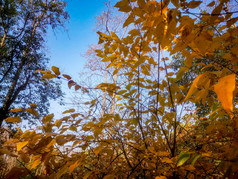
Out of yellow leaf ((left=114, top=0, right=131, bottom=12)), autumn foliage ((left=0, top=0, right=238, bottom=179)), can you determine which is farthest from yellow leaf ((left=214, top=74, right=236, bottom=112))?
yellow leaf ((left=114, top=0, right=131, bottom=12))

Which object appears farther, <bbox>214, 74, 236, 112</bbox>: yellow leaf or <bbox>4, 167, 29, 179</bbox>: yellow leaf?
<bbox>4, 167, 29, 179</bbox>: yellow leaf

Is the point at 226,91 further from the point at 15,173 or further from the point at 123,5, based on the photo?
the point at 15,173

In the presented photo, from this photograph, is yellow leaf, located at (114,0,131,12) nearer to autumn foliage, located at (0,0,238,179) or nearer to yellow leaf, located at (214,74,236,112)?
autumn foliage, located at (0,0,238,179)

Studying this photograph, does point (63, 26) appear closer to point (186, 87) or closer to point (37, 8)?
point (37, 8)

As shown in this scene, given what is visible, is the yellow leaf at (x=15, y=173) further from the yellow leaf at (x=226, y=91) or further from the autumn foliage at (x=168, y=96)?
the yellow leaf at (x=226, y=91)

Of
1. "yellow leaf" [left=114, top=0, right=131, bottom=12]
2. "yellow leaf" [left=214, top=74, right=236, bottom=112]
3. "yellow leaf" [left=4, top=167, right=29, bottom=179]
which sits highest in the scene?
"yellow leaf" [left=114, top=0, right=131, bottom=12]

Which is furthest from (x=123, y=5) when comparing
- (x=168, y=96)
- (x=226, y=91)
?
(x=168, y=96)

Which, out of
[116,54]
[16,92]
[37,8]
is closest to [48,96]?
[16,92]

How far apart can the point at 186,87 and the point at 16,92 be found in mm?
7696

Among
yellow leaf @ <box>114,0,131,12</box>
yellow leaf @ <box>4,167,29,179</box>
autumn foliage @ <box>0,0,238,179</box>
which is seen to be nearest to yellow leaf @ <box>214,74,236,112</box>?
autumn foliage @ <box>0,0,238,179</box>

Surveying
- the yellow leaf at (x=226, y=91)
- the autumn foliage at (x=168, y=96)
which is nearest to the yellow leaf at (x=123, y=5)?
the autumn foliage at (x=168, y=96)

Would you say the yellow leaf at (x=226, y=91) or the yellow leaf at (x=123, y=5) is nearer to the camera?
the yellow leaf at (x=226, y=91)

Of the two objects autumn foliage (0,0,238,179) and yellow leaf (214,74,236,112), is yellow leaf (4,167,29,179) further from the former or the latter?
yellow leaf (214,74,236,112)

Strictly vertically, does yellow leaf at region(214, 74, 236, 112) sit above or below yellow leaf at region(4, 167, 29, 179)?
above
